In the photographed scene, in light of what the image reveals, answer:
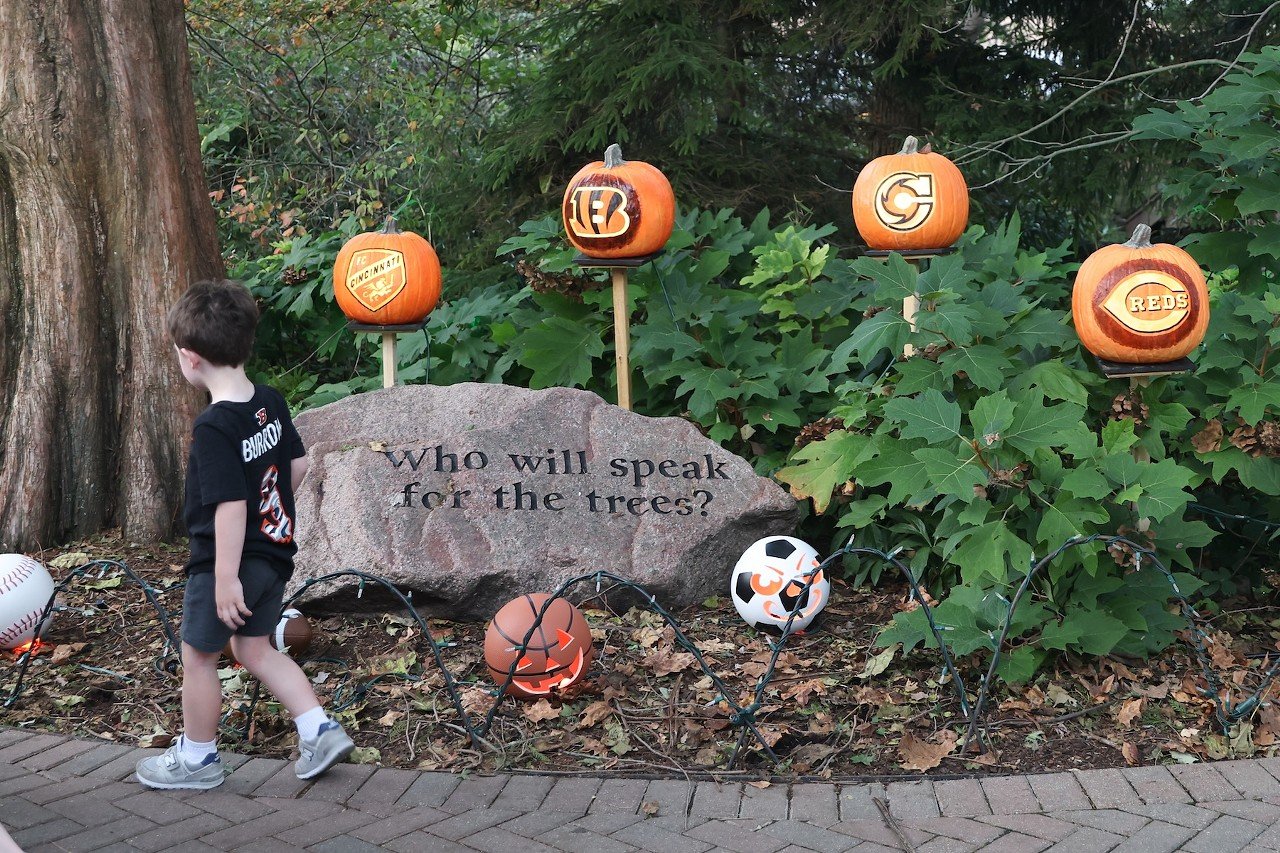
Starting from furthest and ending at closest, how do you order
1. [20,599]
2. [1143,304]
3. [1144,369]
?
[20,599] < [1144,369] < [1143,304]

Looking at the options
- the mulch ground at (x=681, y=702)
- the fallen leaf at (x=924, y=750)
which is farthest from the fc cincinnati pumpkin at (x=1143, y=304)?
the fallen leaf at (x=924, y=750)


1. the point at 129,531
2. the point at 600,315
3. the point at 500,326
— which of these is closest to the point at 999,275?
the point at 600,315

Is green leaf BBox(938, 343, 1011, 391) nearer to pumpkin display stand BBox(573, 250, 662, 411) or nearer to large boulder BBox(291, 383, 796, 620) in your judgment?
large boulder BBox(291, 383, 796, 620)

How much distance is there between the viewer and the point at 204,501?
321 cm

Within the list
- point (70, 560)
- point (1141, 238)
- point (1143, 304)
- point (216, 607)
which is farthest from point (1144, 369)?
point (70, 560)

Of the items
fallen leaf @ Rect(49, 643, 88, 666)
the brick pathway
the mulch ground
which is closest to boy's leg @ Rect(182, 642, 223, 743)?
the brick pathway

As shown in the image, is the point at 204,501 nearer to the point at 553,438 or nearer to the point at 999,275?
the point at 553,438

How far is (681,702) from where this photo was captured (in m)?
3.95

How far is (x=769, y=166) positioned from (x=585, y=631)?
4.50 metres

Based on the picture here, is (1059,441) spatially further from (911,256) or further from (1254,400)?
(911,256)

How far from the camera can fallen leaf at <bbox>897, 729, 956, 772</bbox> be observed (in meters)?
3.50

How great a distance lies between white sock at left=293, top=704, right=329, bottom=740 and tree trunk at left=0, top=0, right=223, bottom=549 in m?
2.49

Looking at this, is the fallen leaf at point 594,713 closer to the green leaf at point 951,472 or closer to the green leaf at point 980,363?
the green leaf at point 951,472

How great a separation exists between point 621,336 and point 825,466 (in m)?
1.23
